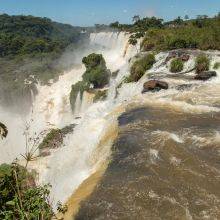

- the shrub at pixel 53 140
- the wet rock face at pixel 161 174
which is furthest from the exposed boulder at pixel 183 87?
the shrub at pixel 53 140

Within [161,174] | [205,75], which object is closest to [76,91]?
[205,75]

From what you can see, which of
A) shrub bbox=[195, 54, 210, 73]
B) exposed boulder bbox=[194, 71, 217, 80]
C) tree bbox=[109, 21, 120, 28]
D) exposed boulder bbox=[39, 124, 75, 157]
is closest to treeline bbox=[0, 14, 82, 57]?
tree bbox=[109, 21, 120, 28]

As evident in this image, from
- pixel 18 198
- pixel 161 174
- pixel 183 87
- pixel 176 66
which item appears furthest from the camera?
pixel 176 66

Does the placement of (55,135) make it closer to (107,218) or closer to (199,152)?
(199,152)

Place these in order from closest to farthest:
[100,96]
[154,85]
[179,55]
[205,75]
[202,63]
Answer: [154,85] < [205,75] < [202,63] < [179,55] < [100,96]

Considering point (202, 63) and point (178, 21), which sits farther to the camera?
point (178, 21)

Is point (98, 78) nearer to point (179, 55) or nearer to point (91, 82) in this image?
point (91, 82)

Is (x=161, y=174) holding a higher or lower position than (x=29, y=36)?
higher
